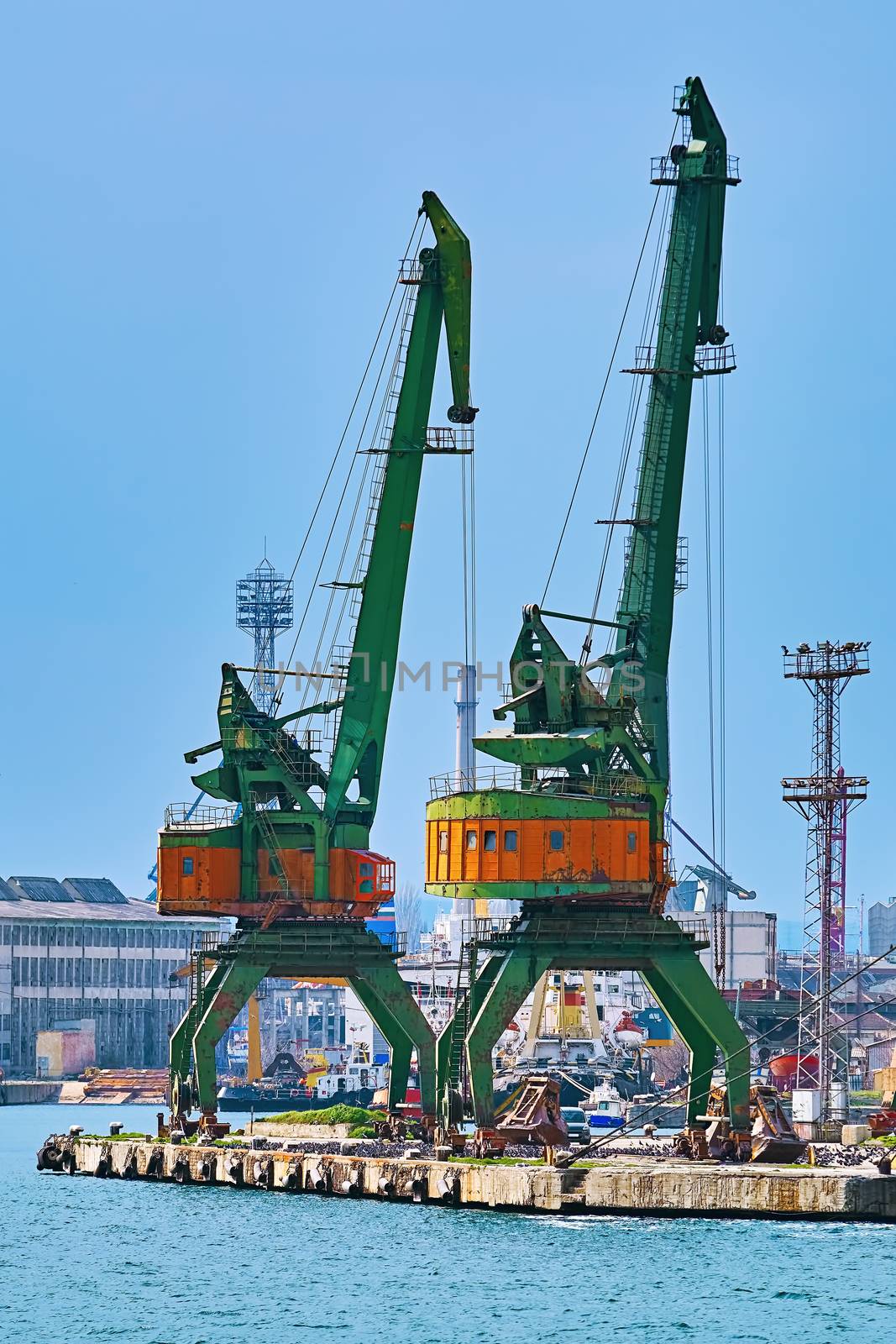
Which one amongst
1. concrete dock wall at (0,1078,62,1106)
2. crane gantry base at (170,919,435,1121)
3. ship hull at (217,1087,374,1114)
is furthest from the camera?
concrete dock wall at (0,1078,62,1106)

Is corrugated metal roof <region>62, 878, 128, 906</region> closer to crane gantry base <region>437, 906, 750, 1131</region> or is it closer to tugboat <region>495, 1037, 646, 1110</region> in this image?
tugboat <region>495, 1037, 646, 1110</region>

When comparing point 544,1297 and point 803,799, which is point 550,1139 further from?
point 803,799

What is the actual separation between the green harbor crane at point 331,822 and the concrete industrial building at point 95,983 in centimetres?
8144

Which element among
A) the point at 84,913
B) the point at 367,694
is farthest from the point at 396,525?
the point at 84,913

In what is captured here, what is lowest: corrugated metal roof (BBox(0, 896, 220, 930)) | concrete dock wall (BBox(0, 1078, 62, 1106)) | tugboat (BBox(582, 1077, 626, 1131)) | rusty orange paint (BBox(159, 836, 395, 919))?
concrete dock wall (BBox(0, 1078, 62, 1106))

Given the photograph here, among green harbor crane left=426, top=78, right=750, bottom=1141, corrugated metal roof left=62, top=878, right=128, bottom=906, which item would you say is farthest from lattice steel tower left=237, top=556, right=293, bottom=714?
green harbor crane left=426, top=78, right=750, bottom=1141

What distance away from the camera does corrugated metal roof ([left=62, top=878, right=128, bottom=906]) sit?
17912 centimetres

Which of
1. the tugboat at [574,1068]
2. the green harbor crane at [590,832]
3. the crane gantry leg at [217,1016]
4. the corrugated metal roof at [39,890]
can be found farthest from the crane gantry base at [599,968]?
the corrugated metal roof at [39,890]

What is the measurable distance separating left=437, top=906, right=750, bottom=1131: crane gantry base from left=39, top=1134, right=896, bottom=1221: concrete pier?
2.68 meters

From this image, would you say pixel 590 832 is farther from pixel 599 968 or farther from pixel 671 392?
pixel 671 392

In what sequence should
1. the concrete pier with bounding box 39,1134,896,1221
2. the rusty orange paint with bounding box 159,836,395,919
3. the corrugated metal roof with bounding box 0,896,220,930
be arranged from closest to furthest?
the concrete pier with bounding box 39,1134,896,1221 < the rusty orange paint with bounding box 159,836,395,919 < the corrugated metal roof with bounding box 0,896,220,930

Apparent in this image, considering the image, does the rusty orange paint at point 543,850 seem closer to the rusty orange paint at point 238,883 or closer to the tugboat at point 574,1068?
the rusty orange paint at point 238,883

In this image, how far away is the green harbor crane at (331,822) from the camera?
246ft

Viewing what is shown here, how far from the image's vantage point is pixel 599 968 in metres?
67.3
